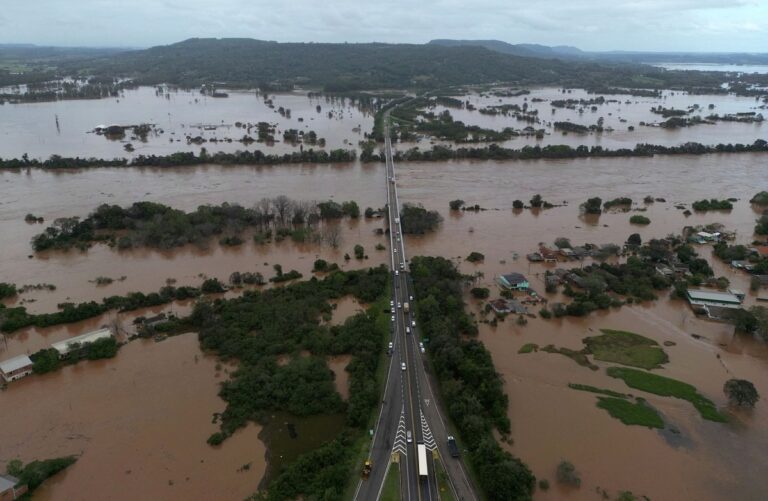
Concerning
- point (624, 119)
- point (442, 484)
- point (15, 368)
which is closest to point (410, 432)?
point (442, 484)

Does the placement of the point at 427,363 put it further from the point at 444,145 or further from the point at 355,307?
the point at 444,145

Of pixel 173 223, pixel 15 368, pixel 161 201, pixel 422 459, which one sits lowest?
pixel 422 459

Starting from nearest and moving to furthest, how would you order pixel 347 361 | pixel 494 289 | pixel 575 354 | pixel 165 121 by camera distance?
1. pixel 347 361
2. pixel 575 354
3. pixel 494 289
4. pixel 165 121

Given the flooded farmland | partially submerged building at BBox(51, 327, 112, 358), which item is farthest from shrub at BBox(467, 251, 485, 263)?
partially submerged building at BBox(51, 327, 112, 358)

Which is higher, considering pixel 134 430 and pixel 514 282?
pixel 514 282

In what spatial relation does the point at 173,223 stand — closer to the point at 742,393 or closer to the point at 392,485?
the point at 392,485

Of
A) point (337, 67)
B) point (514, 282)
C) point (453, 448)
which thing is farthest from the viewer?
point (337, 67)
